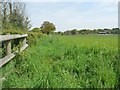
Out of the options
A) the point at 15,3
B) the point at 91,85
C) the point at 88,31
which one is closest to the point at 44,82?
the point at 91,85

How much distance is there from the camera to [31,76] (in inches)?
200

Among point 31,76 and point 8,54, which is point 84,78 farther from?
point 8,54

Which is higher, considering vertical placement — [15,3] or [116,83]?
[15,3]

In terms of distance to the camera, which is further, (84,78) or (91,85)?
(84,78)

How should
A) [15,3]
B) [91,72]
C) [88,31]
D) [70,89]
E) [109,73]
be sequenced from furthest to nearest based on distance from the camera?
[88,31], [15,3], [91,72], [109,73], [70,89]

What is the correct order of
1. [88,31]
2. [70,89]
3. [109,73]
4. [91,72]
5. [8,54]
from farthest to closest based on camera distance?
[88,31]
[8,54]
[91,72]
[109,73]
[70,89]

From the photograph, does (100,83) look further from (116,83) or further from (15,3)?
(15,3)

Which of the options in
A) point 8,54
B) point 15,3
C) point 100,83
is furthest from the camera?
point 15,3

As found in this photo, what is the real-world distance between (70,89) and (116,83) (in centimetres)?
96

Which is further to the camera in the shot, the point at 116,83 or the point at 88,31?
the point at 88,31

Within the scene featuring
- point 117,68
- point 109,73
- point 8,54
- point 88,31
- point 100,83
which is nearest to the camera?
point 100,83

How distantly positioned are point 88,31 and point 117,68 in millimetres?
101821

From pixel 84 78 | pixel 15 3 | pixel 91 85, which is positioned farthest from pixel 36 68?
pixel 15 3

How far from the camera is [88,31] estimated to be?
10694cm
